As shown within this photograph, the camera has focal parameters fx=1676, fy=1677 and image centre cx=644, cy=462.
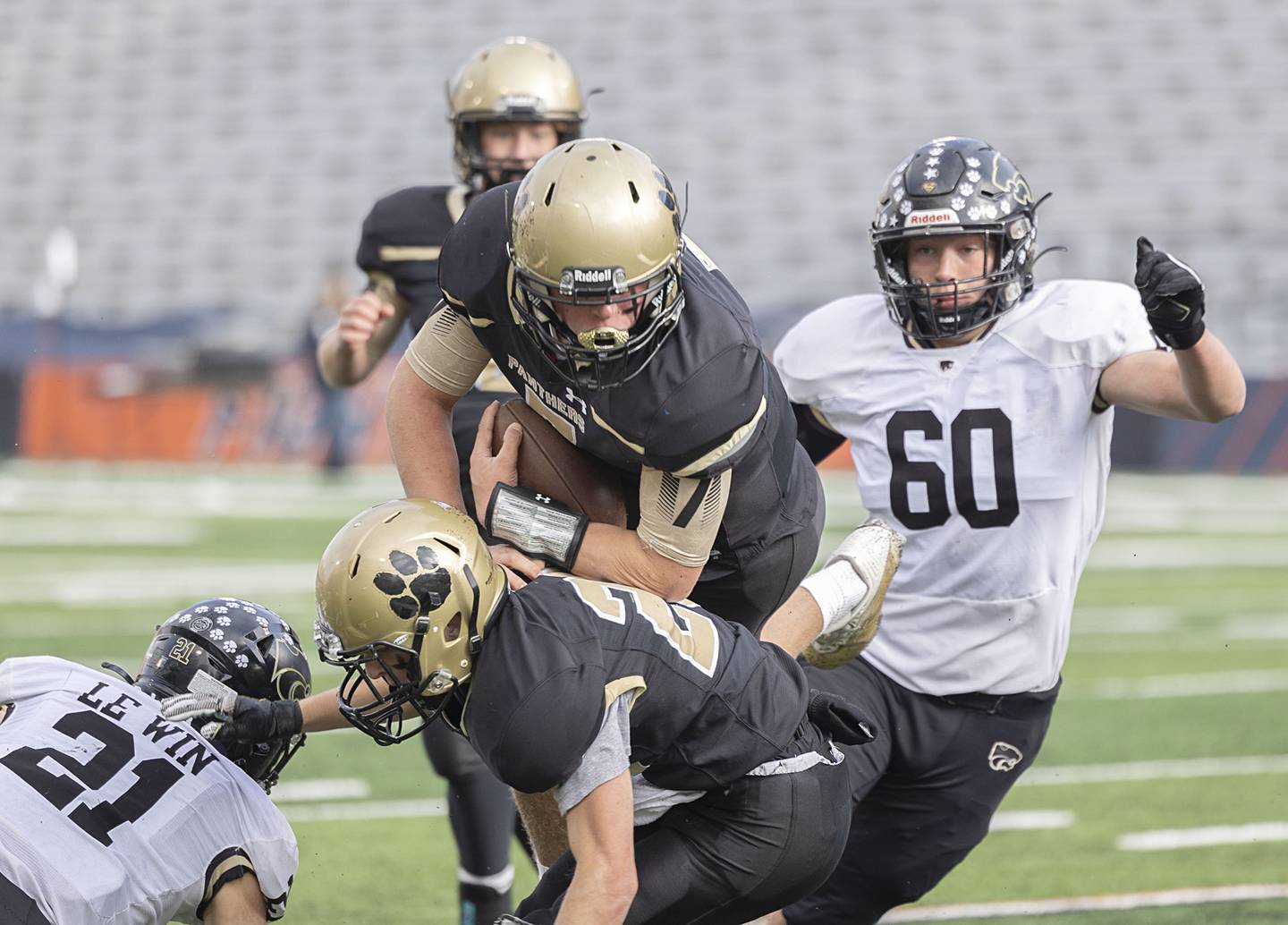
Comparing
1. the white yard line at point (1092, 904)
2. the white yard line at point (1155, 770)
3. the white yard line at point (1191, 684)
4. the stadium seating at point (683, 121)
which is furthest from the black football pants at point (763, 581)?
the stadium seating at point (683, 121)

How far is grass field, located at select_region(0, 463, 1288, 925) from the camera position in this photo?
4.61 metres

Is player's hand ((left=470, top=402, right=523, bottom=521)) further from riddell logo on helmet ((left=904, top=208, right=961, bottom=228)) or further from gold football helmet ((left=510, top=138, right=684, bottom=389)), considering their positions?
riddell logo on helmet ((left=904, top=208, right=961, bottom=228))

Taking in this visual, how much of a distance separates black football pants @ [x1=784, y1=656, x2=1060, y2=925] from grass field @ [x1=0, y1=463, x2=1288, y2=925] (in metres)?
0.95

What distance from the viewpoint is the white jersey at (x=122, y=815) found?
102 inches

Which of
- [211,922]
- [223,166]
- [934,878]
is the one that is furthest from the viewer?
[223,166]

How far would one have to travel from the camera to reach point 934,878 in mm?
3484

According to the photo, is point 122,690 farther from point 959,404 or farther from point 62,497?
point 62,497

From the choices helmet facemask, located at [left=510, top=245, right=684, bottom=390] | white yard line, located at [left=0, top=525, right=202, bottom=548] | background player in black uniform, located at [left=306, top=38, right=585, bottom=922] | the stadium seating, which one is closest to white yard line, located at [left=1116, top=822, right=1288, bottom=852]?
background player in black uniform, located at [left=306, top=38, right=585, bottom=922]

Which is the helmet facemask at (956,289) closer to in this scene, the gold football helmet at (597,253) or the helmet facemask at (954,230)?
the helmet facemask at (954,230)

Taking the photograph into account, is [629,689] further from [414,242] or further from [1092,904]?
[1092,904]

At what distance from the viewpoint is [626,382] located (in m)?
2.66

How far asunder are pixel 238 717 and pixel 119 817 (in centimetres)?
33

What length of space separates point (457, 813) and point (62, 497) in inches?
418

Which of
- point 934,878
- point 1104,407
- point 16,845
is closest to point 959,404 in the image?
point 1104,407
